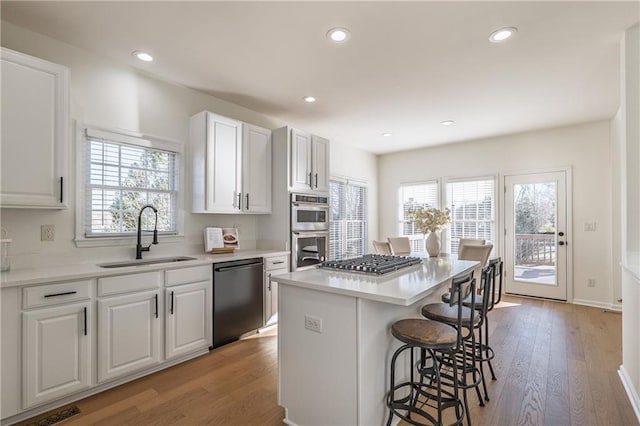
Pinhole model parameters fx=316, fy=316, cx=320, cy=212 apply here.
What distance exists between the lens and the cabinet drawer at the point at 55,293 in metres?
2.01

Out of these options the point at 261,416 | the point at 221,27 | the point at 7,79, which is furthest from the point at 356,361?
the point at 7,79

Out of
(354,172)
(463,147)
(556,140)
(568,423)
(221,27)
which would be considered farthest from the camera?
(354,172)

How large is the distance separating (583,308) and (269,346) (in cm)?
445

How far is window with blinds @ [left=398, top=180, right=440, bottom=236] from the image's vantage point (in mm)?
6154

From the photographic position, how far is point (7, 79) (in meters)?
2.10

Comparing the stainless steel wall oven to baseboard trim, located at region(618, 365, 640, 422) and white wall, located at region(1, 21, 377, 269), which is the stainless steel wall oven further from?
baseboard trim, located at region(618, 365, 640, 422)

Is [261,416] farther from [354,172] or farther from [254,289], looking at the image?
[354,172]

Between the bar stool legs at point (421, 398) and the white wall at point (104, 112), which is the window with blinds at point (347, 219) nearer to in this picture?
the white wall at point (104, 112)

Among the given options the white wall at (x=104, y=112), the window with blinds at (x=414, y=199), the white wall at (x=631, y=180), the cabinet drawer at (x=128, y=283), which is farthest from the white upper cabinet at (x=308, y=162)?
the white wall at (x=631, y=180)

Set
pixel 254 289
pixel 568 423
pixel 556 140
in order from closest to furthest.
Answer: pixel 568 423
pixel 254 289
pixel 556 140

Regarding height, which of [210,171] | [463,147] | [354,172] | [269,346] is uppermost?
[463,147]

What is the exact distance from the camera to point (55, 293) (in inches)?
83.0

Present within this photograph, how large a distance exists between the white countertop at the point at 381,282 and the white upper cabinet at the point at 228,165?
5.57 ft

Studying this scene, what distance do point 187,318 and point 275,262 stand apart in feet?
3.83
